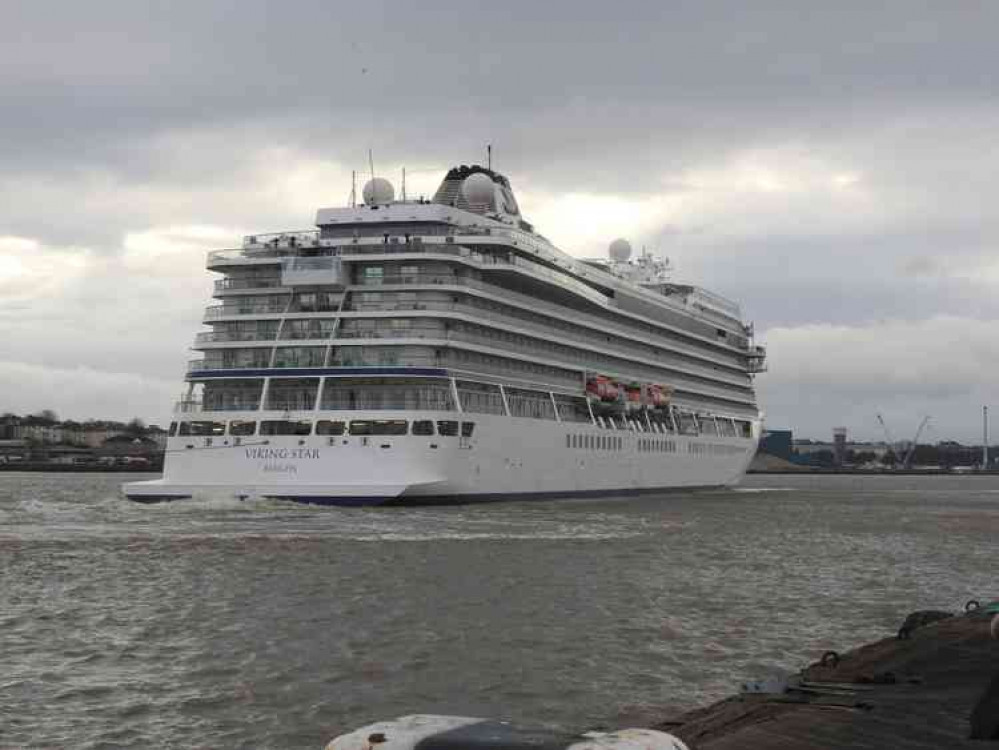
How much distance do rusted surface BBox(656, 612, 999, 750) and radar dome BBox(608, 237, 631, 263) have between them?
3325 inches

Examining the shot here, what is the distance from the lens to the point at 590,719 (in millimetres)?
14141

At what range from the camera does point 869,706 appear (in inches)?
455

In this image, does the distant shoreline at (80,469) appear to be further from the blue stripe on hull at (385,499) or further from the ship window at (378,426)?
the ship window at (378,426)

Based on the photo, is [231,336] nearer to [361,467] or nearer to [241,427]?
[241,427]

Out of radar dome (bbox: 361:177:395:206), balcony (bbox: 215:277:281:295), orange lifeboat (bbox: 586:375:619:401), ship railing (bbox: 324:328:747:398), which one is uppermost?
radar dome (bbox: 361:177:395:206)

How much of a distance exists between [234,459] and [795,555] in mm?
24965

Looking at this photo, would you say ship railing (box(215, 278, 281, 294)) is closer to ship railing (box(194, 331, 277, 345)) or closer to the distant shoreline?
ship railing (box(194, 331, 277, 345))

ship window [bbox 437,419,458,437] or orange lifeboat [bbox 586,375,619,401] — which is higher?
orange lifeboat [bbox 586,375,619,401]

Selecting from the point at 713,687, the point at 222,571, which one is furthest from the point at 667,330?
the point at 713,687

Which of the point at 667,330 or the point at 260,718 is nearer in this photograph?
the point at 260,718

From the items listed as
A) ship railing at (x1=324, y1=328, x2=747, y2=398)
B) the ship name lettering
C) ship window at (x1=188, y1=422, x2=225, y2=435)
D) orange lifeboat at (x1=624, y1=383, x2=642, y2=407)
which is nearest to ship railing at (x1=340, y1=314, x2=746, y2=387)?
ship railing at (x1=324, y1=328, x2=747, y2=398)

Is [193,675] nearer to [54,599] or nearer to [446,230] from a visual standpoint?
[54,599]

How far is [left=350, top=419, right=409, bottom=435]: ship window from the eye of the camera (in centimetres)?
4791

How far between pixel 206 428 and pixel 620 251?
2240 inches
